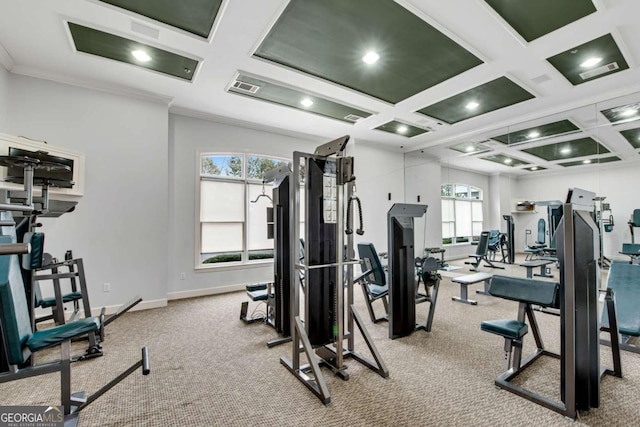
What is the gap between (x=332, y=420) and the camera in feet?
6.34

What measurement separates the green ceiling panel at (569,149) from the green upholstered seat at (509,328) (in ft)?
12.3

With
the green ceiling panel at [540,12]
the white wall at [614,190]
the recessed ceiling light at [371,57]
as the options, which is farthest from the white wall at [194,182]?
the white wall at [614,190]

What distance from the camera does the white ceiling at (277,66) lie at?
269cm

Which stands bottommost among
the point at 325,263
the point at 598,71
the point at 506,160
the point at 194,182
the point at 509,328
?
the point at 509,328

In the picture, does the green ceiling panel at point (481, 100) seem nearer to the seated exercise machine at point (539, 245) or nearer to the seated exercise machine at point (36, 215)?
the seated exercise machine at point (539, 245)

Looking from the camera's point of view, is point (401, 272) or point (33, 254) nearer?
point (33, 254)

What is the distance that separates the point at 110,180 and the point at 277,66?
117 inches

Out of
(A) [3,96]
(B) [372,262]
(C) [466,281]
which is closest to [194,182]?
(A) [3,96]

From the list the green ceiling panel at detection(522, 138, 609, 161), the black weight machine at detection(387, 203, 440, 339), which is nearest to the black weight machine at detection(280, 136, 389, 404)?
the black weight machine at detection(387, 203, 440, 339)

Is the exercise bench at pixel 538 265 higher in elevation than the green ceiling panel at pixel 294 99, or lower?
lower

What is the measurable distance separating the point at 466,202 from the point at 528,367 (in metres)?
4.28

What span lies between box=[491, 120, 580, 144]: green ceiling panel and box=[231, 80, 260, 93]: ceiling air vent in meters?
4.65

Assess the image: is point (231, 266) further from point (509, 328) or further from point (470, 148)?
point (470, 148)

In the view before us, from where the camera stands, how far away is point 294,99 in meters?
4.62
